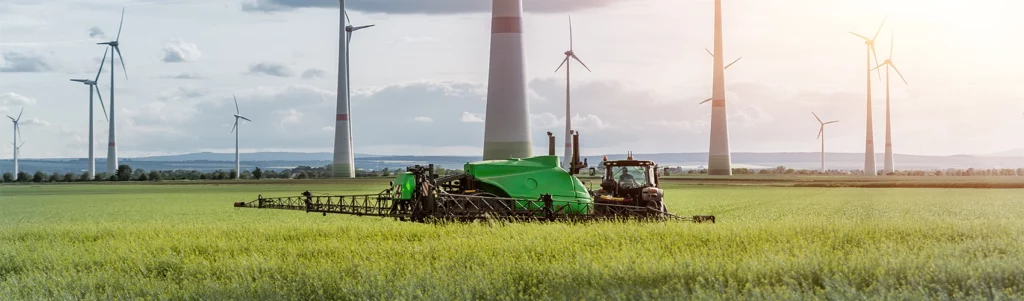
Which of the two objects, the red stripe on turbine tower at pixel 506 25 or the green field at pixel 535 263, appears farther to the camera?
the red stripe on turbine tower at pixel 506 25

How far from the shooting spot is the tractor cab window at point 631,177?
112 ft

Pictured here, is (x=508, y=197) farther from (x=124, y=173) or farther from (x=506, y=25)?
(x=124, y=173)

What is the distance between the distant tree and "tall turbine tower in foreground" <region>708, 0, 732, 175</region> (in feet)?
288

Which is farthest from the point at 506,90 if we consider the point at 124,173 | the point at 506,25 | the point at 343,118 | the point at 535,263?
the point at 124,173

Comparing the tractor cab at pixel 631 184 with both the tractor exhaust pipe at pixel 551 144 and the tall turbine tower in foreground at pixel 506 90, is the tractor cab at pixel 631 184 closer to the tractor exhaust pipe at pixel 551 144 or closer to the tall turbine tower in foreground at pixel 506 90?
the tractor exhaust pipe at pixel 551 144

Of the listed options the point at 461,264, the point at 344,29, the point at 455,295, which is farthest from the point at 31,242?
the point at 344,29

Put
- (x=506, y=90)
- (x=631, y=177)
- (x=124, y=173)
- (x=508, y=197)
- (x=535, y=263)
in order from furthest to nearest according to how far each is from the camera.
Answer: (x=124, y=173) < (x=506, y=90) < (x=631, y=177) < (x=508, y=197) < (x=535, y=263)

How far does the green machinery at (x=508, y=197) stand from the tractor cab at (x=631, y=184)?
16 centimetres

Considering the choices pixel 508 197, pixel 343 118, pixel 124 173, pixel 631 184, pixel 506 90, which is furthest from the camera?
pixel 124 173

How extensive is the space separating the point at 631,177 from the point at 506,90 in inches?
1145

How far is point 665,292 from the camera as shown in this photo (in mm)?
16547

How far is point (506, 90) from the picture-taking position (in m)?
62.7

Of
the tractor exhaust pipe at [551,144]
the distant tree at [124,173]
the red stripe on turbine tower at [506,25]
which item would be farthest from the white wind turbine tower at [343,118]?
the tractor exhaust pipe at [551,144]

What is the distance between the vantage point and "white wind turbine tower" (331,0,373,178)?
117812 millimetres
